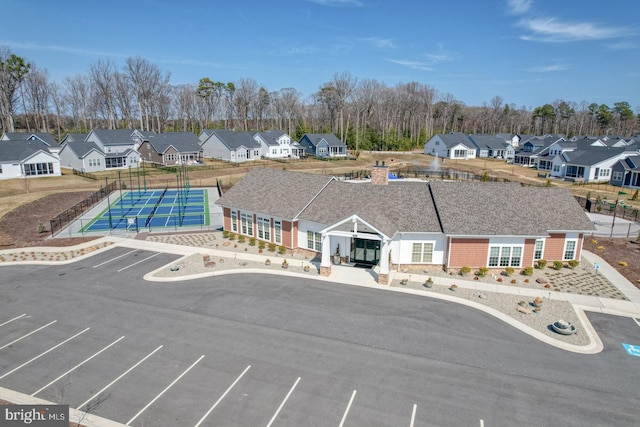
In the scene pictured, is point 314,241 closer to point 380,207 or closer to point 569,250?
point 380,207

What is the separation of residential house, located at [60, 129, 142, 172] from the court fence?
16579 millimetres

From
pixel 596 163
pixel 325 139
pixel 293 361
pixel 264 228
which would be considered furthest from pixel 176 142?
pixel 596 163

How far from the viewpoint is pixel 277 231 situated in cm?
3197

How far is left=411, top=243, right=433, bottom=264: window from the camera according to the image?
90.6 feet

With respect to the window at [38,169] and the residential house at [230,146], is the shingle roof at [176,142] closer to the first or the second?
the residential house at [230,146]

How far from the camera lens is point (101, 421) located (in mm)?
13484

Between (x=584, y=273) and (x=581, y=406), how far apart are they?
1565 cm

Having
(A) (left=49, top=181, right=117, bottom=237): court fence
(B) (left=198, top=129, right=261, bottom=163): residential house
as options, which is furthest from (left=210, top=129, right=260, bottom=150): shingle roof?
(A) (left=49, top=181, right=117, bottom=237): court fence

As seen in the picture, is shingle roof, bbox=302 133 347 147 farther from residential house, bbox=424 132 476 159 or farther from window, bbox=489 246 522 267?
window, bbox=489 246 522 267

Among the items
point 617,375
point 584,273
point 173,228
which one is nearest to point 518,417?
point 617,375

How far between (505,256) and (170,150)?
66.5m

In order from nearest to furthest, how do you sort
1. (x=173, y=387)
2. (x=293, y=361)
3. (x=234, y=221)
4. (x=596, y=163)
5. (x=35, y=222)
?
1. (x=173, y=387)
2. (x=293, y=361)
3. (x=234, y=221)
4. (x=35, y=222)
5. (x=596, y=163)

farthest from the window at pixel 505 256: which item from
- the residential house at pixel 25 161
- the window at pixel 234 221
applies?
the residential house at pixel 25 161

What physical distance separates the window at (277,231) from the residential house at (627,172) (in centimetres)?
5779
